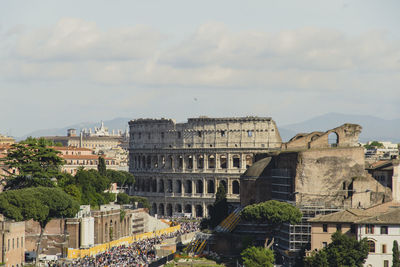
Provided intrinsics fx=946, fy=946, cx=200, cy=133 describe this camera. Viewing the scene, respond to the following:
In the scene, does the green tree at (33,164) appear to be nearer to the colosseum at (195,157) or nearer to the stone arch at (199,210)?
the colosseum at (195,157)

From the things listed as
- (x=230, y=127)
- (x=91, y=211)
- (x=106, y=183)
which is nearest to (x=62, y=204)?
(x=91, y=211)

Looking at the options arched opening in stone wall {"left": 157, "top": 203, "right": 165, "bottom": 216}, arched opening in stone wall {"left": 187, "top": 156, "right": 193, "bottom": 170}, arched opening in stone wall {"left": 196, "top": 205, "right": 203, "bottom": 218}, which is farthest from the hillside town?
arched opening in stone wall {"left": 187, "top": 156, "right": 193, "bottom": 170}

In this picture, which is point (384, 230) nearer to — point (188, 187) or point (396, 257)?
point (396, 257)

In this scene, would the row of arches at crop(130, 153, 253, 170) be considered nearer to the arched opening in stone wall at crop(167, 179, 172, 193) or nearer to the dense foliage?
the arched opening in stone wall at crop(167, 179, 172, 193)

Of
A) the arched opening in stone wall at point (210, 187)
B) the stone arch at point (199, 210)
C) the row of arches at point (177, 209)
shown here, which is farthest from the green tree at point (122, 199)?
the arched opening in stone wall at point (210, 187)

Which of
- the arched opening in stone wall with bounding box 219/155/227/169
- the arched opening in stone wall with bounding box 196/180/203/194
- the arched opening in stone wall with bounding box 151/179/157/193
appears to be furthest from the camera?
the arched opening in stone wall with bounding box 151/179/157/193

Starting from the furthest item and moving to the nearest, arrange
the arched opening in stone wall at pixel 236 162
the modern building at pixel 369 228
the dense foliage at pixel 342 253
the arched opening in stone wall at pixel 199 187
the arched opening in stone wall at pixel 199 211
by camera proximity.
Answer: the arched opening in stone wall at pixel 199 187 → the arched opening in stone wall at pixel 236 162 → the arched opening in stone wall at pixel 199 211 → the modern building at pixel 369 228 → the dense foliage at pixel 342 253
